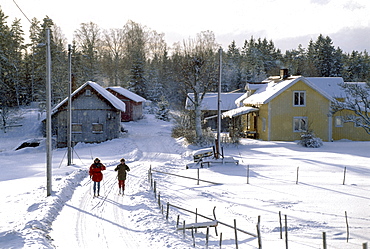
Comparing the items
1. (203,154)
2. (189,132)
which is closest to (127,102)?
(189,132)

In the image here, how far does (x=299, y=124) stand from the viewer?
36.4 m

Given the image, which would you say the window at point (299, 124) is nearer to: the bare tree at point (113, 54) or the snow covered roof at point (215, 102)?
the snow covered roof at point (215, 102)

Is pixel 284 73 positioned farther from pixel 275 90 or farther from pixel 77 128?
pixel 77 128

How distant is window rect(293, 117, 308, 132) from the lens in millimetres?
36375

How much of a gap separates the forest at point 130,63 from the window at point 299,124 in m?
8.92

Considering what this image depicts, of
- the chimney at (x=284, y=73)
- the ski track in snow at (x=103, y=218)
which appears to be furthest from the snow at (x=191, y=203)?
the chimney at (x=284, y=73)

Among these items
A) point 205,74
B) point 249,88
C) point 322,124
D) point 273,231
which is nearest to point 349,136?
point 322,124

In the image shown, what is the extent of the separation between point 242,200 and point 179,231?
4.73 metres

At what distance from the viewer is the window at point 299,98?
3625 centimetres

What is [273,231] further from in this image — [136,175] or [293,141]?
[293,141]

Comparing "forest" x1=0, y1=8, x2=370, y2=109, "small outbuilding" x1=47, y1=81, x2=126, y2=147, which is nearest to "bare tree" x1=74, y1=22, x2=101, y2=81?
"forest" x1=0, y1=8, x2=370, y2=109

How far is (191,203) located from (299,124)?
24.4 metres

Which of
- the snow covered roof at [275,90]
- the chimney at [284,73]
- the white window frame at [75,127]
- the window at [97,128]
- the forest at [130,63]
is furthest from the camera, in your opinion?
the forest at [130,63]

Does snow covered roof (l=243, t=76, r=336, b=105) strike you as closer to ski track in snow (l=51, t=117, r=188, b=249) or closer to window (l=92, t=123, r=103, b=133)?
window (l=92, t=123, r=103, b=133)
